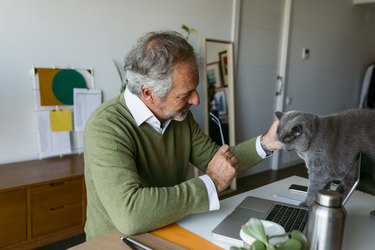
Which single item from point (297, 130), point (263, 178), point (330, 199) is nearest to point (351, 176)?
point (297, 130)

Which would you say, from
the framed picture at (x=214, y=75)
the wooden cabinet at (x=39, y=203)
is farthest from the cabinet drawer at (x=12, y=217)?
A: the framed picture at (x=214, y=75)

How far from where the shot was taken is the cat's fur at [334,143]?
3.16 feet

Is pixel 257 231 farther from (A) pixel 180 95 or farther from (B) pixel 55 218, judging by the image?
(B) pixel 55 218

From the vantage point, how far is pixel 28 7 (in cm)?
207

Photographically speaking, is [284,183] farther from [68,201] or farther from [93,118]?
[68,201]

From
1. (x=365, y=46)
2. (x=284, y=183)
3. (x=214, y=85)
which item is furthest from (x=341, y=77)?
(x=284, y=183)

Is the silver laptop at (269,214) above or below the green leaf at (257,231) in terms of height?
below

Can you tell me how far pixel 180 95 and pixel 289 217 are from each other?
54cm

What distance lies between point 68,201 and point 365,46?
5.44 m

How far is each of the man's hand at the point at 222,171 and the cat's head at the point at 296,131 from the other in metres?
0.19

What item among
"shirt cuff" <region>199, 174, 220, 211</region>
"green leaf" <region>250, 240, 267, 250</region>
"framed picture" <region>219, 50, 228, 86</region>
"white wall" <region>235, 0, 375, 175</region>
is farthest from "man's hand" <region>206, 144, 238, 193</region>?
"white wall" <region>235, 0, 375, 175</region>

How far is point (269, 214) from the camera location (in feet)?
3.34

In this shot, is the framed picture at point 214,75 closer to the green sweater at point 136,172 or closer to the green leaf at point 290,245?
the green sweater at point 136,172

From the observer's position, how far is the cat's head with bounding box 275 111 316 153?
1022 millimetres
